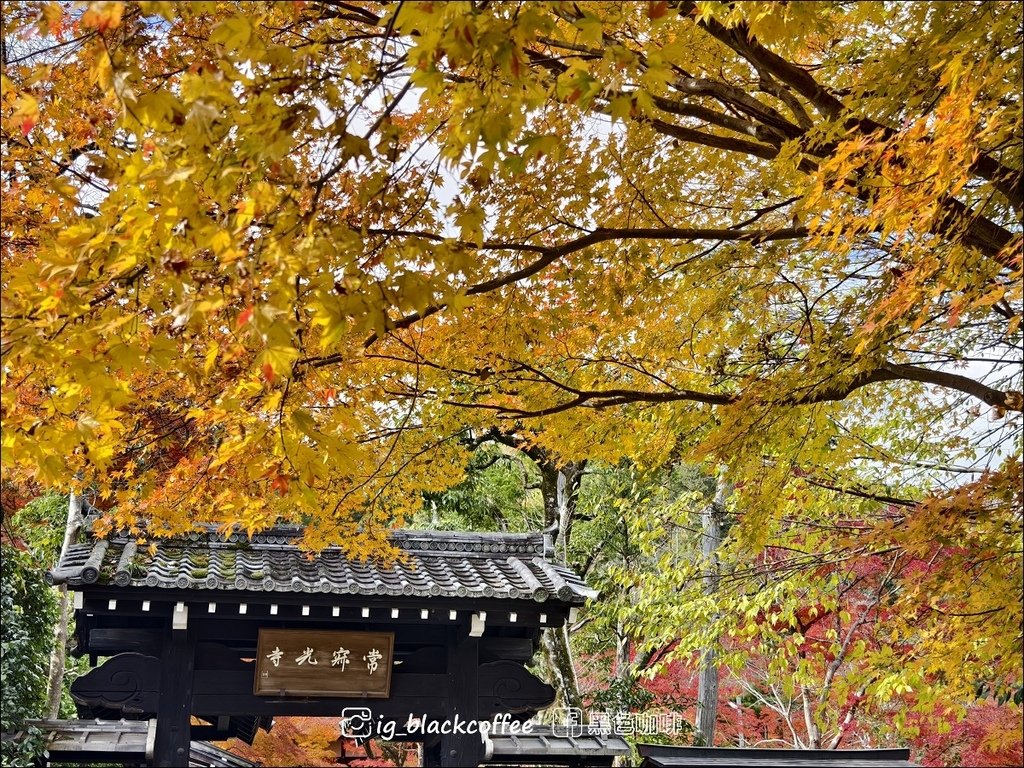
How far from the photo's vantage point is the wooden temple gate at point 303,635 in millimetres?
7488

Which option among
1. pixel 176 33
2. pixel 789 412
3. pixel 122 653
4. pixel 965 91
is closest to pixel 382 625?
pixel 122 653

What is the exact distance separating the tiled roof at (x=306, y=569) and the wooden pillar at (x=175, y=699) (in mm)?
617

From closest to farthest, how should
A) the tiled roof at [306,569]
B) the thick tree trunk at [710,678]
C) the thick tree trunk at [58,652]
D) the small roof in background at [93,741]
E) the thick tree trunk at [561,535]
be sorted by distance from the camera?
1. the tiled roof at [306,569]
2. the small roof in background at [93,741]
3. the thick tree trunk at [58,652]
4. the thick tree trunk at [561,535]
5. the thick tree trunk at [710,678]

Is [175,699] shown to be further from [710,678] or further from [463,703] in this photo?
[710,678]

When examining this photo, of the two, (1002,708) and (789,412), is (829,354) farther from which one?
(1002,708)

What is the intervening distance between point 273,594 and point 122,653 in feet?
4.58

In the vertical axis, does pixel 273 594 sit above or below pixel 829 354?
below

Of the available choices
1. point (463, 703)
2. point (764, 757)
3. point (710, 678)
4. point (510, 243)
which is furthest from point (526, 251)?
point (710, 678)

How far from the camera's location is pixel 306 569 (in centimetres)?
816

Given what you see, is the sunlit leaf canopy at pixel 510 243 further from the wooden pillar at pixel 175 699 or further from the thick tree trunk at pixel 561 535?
the thick tree trunk at pixel 561 535

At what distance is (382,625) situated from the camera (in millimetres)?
8273

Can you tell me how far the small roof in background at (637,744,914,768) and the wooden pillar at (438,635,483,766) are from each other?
160 centimetres

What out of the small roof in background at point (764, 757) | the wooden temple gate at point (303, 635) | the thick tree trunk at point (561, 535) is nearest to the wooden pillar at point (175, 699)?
the wooden temple gate at point (303, 635)

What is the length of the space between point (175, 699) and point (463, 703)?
8.49 ft
